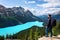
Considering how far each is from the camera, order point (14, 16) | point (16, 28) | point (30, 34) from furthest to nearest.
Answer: point (14, 16) → point (16, 28) → point (30, 34)

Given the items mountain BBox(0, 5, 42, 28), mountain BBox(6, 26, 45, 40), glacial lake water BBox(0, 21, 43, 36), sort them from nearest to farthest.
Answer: mountain BBox(6, 26, 45, 40) → glacial lake water BBox(0, 21, 43, 36) → mountain BBox(0, 5, 42, 28)

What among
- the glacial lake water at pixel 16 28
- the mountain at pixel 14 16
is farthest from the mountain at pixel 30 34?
the mountain at pixel 14 16

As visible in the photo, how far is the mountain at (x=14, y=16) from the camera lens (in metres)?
10.3

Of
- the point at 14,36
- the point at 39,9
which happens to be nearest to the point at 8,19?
the point at 14,36

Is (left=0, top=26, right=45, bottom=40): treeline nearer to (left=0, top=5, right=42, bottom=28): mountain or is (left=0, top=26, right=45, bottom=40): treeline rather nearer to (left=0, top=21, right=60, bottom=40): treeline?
(left=0, top=21, right=60, bottom=40): treeline

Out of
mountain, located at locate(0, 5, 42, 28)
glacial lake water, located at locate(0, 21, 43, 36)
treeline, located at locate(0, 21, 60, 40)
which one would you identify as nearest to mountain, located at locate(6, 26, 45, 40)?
treeline, located at locate(0, 21, 60, 40)

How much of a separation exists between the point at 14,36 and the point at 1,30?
693 millimetres

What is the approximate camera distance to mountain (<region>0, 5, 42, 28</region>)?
1027 cm

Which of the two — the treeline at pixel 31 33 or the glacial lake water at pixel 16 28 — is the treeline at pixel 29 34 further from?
the glacial lake water at pixel 16 28

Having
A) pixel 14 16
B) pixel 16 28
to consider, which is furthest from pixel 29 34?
pixel 14 16

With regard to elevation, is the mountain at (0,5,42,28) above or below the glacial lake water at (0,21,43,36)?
above

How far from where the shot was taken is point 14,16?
10445 millimetres

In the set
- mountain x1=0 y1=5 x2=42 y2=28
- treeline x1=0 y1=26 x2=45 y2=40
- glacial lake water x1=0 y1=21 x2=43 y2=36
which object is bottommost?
treeline x1=0 y1=26 x2=45 y2=40

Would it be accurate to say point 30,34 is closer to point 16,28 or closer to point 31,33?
point 31,33
